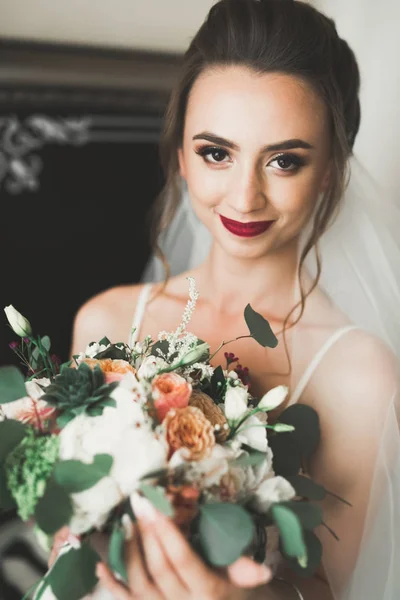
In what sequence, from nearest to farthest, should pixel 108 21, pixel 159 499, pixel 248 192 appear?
pixel 159 499
pixel 248 192
pixel 108 21

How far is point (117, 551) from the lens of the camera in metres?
0.65

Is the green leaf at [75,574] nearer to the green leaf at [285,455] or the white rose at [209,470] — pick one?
the white rose at [209,470]

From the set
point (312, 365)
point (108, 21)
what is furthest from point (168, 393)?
point (108, 21)

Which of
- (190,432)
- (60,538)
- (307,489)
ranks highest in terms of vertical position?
(190,432)

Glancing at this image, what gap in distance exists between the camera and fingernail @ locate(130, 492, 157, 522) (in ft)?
2.07

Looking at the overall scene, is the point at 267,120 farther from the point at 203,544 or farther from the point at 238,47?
the point at 203,544

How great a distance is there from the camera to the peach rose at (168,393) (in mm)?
701

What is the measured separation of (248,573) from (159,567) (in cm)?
11

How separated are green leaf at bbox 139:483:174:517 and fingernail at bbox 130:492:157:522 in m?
0.02

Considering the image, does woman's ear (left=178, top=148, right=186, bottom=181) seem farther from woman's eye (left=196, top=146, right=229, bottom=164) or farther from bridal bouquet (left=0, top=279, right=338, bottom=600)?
bridal bouquet (left=0, top=279, right=338, bottom=600)

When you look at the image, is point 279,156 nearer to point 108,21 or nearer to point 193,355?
point 193,355

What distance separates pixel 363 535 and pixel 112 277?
3.29 feet

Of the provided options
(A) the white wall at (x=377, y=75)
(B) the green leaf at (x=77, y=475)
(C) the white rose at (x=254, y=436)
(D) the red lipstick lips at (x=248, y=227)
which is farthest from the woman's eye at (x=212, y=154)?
(B) the green leaf at (x=77, y=475)

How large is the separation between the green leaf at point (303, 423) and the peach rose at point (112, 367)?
11.4 inches
